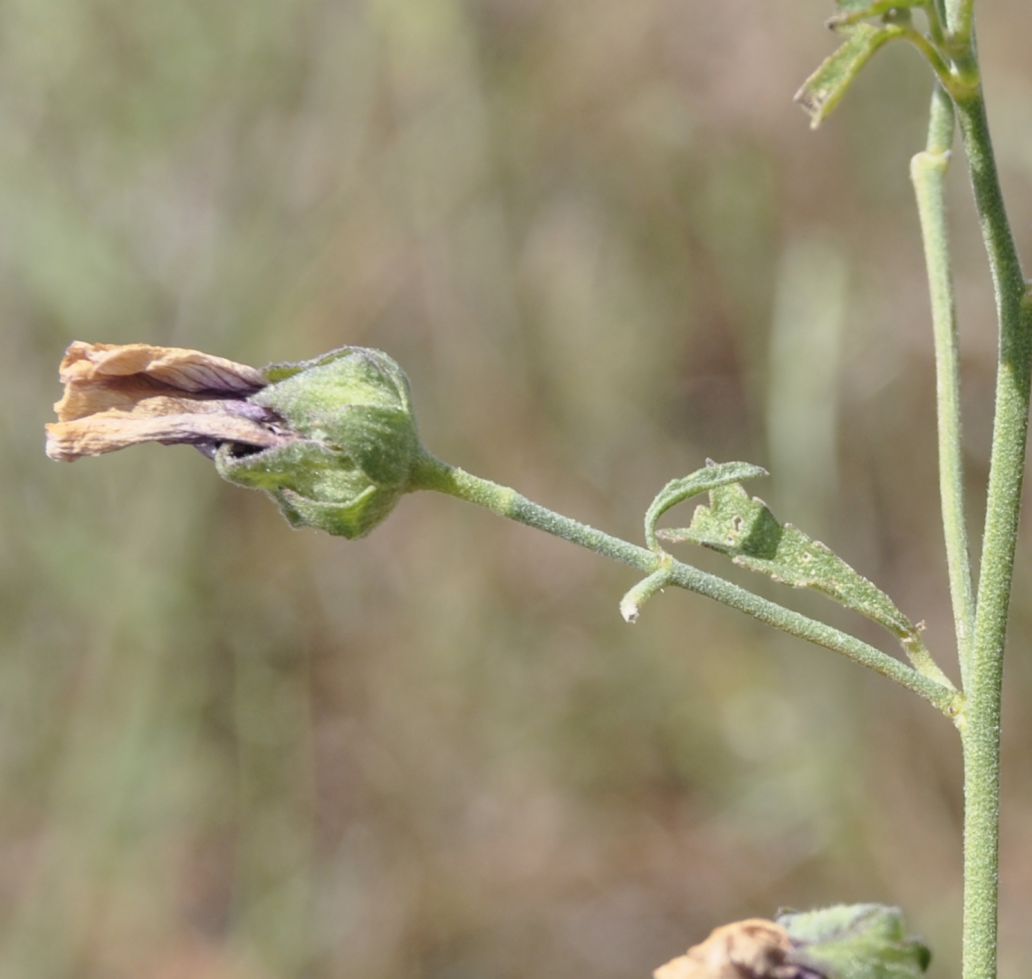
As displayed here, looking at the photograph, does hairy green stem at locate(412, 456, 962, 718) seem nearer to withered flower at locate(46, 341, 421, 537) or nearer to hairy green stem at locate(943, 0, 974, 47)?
withered flower at locate(46, 341, 421, 537)

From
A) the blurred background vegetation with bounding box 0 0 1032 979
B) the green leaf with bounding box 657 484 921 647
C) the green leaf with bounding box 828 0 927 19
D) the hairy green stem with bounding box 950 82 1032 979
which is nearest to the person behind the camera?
the green leaf with bounding box 828 0 927 19

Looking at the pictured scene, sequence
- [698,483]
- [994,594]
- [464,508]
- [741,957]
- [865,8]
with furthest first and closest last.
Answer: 1. [464,508]
2. [698,483]
3. [741,957]
4. [994,594]
5. [865,8]

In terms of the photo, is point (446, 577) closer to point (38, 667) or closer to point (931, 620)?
point (38, 667)

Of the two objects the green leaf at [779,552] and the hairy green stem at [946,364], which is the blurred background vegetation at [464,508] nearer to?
the hairy green stem at [946,364]

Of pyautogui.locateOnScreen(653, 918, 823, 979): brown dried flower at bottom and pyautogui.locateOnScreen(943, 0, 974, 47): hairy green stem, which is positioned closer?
pyautogui.locateOnScreen(943, 0, 974, 47): hairy green stem

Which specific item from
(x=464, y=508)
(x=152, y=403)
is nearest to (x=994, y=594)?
(x=152, y=403)

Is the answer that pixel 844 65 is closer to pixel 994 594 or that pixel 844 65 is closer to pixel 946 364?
pixel 946 364

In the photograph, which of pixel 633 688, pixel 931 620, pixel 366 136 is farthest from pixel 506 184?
pixel 931 620

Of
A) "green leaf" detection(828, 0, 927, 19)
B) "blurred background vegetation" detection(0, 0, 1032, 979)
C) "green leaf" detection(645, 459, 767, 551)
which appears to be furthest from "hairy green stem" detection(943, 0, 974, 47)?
"blurred background vegetation" detection(0, 0, 1032, 979)
